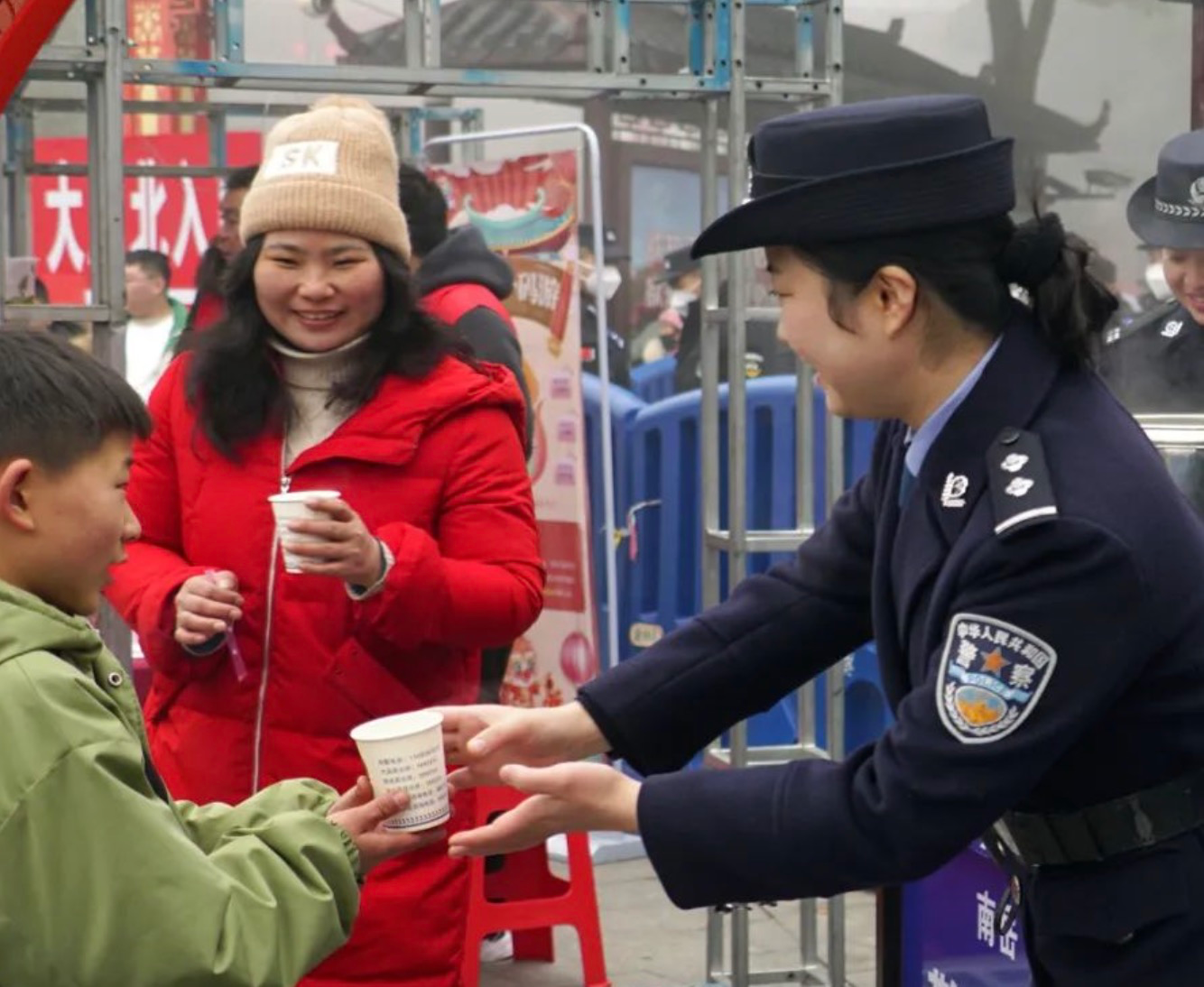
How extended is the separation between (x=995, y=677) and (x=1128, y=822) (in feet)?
0.92

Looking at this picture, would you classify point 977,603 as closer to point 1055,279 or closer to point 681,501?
point 1055,279

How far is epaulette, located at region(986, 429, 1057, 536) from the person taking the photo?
2170 millimetres

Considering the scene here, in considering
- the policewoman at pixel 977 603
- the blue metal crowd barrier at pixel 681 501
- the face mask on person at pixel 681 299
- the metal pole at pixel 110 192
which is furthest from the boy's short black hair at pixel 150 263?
the policewoman at pixel 977 603

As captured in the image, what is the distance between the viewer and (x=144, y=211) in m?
11.6

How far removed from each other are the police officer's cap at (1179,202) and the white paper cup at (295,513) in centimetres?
304

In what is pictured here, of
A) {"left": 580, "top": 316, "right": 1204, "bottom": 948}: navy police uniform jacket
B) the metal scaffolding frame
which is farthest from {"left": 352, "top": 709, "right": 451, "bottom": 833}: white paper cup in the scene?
the metal scaffolding frame

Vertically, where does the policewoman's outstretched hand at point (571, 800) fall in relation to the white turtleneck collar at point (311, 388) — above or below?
below

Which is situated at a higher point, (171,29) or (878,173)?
(171,29)

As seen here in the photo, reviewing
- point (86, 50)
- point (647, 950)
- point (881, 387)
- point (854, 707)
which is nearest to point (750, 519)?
point (854, 707)

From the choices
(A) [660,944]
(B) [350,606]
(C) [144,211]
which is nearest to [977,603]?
(B) [350,606]

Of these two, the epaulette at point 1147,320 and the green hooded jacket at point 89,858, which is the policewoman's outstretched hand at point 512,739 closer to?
the green hooded jacket at point 89,858

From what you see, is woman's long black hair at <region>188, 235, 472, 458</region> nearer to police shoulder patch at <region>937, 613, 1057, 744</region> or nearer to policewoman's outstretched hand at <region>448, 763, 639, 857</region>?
policewoman's outstretched hand at <region>448, 763, 639, 857</region>

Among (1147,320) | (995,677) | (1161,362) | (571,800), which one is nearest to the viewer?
(995,677)

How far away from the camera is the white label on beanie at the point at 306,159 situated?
11.8ft
